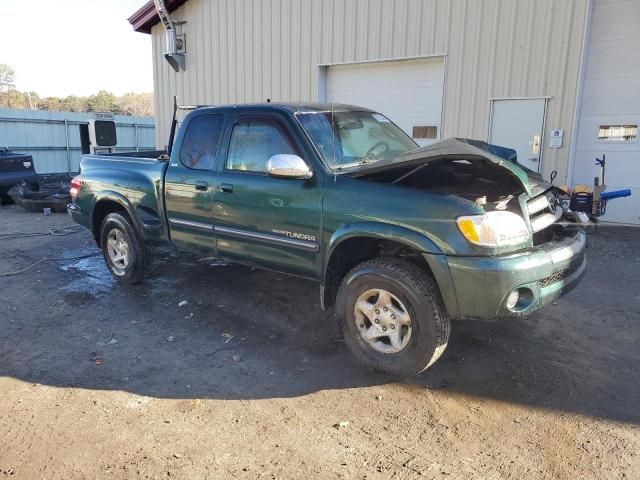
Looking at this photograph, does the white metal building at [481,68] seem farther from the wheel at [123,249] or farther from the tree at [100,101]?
the tree at [100,101]

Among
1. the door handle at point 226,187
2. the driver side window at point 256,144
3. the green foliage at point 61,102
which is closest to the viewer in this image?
the driver side window at point 256,144

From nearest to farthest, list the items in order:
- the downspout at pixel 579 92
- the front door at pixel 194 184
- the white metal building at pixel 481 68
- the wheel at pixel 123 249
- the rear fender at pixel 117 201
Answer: the front door at pixel 194 184, the rear fender at pixel 117 201, the wheel at pixel 123 249, the downspout at pixel 579 92, the white metal building at pixel 481 68

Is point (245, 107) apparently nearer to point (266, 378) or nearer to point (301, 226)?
point (301, 226)

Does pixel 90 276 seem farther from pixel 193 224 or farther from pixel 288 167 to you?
pixel 288 167

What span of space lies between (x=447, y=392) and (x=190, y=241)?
9.36 ft

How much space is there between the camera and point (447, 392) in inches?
140

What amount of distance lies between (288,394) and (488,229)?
1734mm

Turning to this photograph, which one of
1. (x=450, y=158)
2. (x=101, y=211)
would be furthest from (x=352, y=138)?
(x=101, y=211)

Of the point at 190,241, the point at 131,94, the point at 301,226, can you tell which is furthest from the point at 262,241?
the point at 131,94

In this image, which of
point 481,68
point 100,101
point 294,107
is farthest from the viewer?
point 100,101

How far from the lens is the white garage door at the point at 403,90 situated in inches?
407

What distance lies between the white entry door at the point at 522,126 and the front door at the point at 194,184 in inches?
255

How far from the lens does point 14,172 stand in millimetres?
12875

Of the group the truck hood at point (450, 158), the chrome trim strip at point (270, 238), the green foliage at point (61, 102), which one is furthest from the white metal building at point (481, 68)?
the green foliage at point (61, 102)
